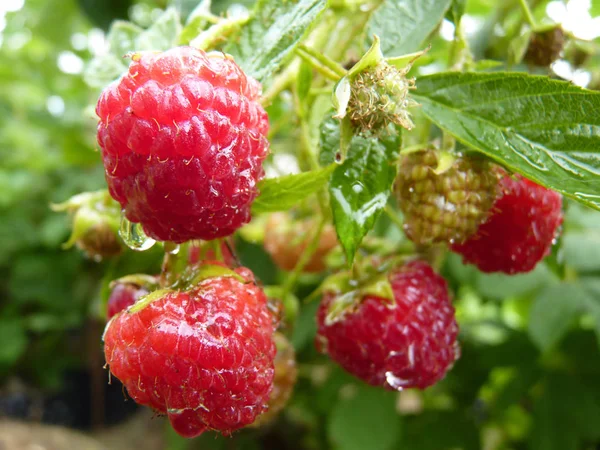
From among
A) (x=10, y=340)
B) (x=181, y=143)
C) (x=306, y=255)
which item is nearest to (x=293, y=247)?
(x=306, y=255)

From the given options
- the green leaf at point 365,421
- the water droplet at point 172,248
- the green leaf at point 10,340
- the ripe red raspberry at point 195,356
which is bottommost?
the green leaf at point 10,340

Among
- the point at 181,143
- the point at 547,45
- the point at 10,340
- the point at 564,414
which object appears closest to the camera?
the point at 181,143

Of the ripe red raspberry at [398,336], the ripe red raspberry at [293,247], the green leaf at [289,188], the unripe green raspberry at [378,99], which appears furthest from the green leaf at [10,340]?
the unripe green raspberry at [378,99]

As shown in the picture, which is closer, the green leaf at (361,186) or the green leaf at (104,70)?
the green leaf at (361,186)

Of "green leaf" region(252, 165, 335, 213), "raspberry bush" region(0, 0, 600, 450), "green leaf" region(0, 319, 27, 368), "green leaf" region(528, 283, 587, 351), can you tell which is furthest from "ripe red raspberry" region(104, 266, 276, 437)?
"green leaf" region(0, 319, 27, 368)

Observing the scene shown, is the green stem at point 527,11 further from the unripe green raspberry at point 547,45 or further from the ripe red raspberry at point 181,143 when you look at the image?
the ripe red raspberry at point 181,143

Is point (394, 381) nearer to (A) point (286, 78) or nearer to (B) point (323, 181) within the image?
(B) point (323, 181)

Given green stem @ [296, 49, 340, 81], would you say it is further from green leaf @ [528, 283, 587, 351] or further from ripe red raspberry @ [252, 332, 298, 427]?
green leaf @ [528, 283, 587, 351]
